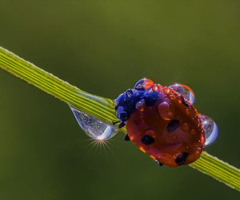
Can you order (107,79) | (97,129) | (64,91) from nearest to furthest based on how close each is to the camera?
1. (64,91)
2. (97,129)
3. (107,79)

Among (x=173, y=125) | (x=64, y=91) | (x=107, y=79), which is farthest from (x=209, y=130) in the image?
(x=107, y=79)

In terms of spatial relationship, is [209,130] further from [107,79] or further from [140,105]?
[107,79]

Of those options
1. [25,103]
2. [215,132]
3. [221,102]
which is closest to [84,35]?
[25,103]

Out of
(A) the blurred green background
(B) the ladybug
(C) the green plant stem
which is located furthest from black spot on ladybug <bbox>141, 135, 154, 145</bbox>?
(A) the blurred green background

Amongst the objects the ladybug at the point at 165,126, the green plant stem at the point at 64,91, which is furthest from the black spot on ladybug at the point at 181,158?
the green plant stem at the point at 64,91

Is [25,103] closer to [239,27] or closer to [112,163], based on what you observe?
[112,163]

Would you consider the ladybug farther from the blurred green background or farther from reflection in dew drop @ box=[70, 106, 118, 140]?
the blurred green background

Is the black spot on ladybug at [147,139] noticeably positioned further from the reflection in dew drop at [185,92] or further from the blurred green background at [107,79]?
the blurred green background at [107,79]
